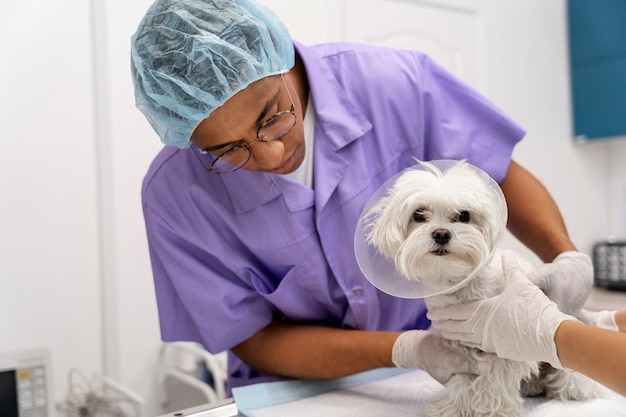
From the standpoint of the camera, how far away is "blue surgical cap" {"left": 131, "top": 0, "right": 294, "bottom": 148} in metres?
1.06

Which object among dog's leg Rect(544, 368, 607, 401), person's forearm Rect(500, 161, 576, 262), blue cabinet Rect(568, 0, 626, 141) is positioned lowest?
dog's leg Rect(544, 368, 607, 401)

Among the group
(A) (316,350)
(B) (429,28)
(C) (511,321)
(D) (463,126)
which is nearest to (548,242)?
(D) (463,126)

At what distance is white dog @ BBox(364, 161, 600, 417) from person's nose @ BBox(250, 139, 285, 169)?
0.23m

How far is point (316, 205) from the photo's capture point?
49.1 inches

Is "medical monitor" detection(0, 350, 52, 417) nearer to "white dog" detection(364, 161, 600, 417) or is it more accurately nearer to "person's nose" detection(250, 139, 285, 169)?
"person's nose" detection(250, 139, 285, 169)

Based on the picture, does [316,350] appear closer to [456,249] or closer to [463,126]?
[456,249]

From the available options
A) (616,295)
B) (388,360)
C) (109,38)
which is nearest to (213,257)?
(388,360)

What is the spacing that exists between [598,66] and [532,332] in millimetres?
3144

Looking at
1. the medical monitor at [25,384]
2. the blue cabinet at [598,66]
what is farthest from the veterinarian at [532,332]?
the blue cabinet at [598,66]

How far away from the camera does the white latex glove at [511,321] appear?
867 millimetres

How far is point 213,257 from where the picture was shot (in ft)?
4.21

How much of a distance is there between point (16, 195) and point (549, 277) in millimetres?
1875

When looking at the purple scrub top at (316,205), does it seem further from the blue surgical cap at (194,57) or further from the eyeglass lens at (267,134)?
the blue surgical cap at (194,57)

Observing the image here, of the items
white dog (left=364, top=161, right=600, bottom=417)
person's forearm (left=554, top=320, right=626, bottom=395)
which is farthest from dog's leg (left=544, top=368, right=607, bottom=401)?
person's forearm (left=554, top=320, right=626, bottom=395)
